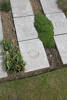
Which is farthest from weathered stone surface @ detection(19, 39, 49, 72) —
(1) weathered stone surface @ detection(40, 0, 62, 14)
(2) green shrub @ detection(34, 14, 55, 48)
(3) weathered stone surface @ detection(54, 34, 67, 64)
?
(1) weathered stone surface @ detection(40, 0, 62, 14)

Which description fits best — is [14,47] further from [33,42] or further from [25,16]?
[25,16]

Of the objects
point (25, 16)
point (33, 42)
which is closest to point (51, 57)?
point (33, 42)

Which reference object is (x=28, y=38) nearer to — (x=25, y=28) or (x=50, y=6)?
(x=25, y=28)

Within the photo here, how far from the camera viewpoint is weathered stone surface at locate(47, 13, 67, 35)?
455 centimetres

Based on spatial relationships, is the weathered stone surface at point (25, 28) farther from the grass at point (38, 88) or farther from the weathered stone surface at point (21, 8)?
the grass at point (38, 88)

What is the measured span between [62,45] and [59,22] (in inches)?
34.7

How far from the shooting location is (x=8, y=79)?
3680mm

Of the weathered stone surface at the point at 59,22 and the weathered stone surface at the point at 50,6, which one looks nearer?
the weathered stone surface at the point at 59,22

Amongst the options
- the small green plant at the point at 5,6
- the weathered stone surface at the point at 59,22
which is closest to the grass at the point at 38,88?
the weathered stone surface at the point at 59,22

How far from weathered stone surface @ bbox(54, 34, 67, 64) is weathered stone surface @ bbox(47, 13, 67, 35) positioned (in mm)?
184

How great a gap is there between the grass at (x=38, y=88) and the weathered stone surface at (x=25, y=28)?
1222 mm

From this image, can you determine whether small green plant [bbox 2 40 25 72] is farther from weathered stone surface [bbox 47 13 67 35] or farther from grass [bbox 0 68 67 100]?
weathered stone surface [bbox 47 13 67 35]

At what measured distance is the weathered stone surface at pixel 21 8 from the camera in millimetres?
4926

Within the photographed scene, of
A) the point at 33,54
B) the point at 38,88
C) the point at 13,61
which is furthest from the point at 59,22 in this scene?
the point at 38,88
